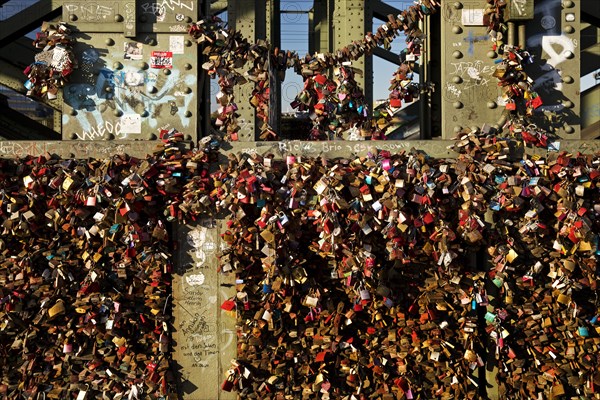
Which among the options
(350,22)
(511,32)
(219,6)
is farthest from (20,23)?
(219,6)

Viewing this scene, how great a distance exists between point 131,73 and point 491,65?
3.21 meters

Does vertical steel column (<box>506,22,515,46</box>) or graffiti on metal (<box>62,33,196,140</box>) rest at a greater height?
vertical steel column (<box>506,22,515,46</box>)

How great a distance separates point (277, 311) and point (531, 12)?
3.38m

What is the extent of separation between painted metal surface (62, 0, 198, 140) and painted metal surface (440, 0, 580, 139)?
7.52 ft

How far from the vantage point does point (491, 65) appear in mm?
5270

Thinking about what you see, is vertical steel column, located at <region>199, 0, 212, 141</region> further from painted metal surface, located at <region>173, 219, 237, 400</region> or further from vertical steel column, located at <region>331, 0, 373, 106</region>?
vertical steel column, located at <region>331, 0, 373, 106</region>

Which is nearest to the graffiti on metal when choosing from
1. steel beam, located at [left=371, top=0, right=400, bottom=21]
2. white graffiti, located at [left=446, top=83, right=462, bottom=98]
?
white graffiti, located at [left=446, top=83, right=462, bottom=98]

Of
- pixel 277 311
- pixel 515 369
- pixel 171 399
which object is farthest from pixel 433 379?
pixel 171 399

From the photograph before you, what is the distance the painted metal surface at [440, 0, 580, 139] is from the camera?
5.25 m

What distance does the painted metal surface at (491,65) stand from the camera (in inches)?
207

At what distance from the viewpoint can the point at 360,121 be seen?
5.73 meters

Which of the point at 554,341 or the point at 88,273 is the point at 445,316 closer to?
the point at 554,341

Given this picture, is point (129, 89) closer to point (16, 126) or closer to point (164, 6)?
point (164, 6)

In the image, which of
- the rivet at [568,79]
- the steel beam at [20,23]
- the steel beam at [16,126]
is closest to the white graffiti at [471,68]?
the rivet at [568,79]
